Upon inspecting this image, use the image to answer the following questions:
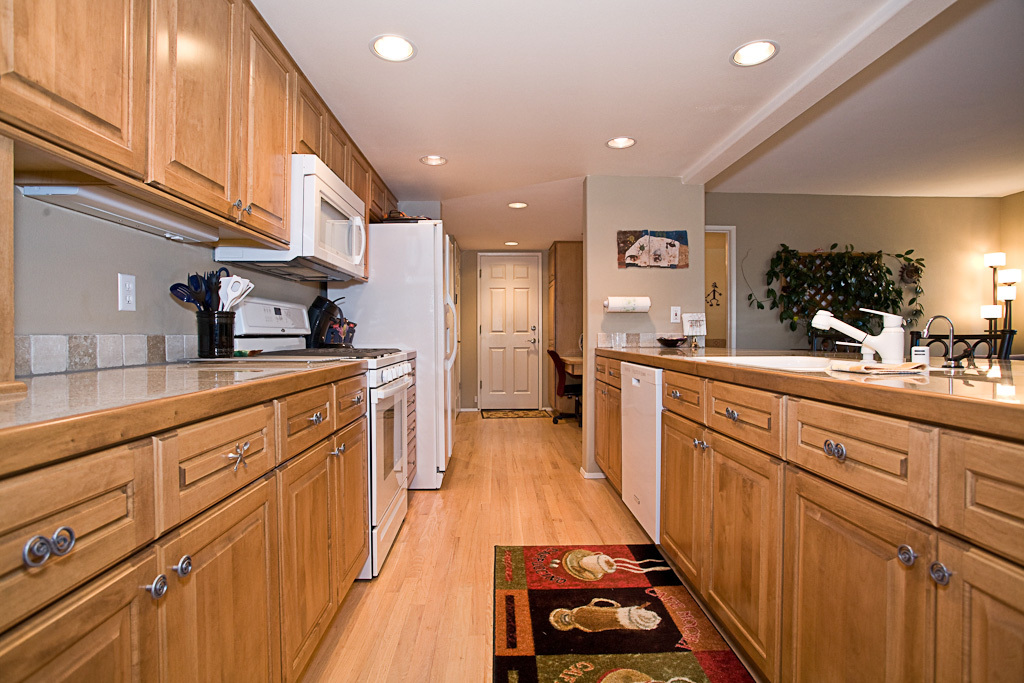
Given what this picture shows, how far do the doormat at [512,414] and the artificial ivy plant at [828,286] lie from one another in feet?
9.45

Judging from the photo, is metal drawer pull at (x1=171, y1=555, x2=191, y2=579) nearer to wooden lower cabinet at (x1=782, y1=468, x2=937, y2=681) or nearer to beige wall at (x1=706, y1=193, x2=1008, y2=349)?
wooden lower cabinet at (x1=782, y1=468, x2=937, y2=681)

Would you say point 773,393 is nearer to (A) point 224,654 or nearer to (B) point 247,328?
(A) point 224,654

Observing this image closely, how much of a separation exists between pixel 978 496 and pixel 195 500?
4.11ft

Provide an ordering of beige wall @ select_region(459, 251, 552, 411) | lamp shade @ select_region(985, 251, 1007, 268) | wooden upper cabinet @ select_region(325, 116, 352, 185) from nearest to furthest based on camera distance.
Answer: wooden upper cabinet @ select_region(325, 116, 352, 185), lamp shade @ select_region(985, 251, 1007, 268), beige wall @ select_region(459, 251, 552, 411)

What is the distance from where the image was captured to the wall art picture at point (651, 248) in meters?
3.54

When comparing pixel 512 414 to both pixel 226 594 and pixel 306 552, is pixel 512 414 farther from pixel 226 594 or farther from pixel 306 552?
pixel 226 594

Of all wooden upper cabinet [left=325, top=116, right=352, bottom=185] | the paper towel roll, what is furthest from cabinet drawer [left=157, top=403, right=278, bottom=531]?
Result: the paper towel roll

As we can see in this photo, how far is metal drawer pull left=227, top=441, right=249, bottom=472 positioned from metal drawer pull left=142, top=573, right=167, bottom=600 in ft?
0.80

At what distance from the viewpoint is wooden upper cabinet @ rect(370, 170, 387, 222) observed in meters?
3.23

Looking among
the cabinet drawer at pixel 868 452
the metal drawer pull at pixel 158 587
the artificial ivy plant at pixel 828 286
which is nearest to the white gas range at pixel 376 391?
the metal drawer pull at pixel 158 587

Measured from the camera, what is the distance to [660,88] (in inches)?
86.7

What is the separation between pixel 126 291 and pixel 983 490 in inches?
82.0

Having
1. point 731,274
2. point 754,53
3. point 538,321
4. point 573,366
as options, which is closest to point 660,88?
point 754,53

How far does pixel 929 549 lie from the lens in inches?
31.0
